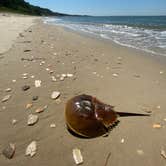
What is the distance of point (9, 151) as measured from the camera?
2615mm

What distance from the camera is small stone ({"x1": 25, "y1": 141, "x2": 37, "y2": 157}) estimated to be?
101 inches

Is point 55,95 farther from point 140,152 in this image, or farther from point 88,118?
point 140,152

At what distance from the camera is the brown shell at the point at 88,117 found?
8.88ft

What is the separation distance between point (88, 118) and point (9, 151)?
3.31ft

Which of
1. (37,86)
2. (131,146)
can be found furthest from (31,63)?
(131,146)

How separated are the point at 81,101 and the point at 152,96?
147 cm

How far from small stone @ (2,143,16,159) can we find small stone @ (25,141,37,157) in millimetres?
168

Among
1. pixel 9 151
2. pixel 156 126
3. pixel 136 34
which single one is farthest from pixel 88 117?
pixel 136 34

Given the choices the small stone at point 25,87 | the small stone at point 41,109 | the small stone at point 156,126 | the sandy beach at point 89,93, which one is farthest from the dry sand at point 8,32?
the small stone at point 156,126

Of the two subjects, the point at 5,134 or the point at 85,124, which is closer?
the point at 85,124

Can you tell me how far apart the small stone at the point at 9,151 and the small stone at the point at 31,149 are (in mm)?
168

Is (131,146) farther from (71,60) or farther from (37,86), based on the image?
(71,60)

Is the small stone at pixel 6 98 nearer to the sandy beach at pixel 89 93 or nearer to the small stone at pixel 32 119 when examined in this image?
the sandy beach at pixel 89 93

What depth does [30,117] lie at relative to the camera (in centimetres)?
326
